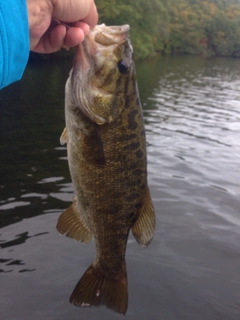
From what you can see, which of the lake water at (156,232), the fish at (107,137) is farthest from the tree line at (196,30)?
the fish at (107,137)

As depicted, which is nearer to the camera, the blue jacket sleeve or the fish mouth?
the blue jacket sleeve

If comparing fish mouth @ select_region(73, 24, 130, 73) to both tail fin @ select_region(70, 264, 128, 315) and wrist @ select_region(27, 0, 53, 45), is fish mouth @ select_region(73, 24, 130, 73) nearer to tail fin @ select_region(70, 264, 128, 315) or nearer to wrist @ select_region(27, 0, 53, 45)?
wrist @ select_region(27, 0, 53, 45)

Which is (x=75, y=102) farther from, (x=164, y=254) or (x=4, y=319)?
(x=164, y=254)

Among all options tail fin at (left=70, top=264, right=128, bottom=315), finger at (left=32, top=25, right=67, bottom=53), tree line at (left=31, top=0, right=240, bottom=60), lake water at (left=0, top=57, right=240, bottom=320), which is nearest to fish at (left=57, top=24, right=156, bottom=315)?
finger at (left=32, top=25, right=67, bottom=53)

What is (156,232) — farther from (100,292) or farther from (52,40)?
(52,40)

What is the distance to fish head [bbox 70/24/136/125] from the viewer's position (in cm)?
221

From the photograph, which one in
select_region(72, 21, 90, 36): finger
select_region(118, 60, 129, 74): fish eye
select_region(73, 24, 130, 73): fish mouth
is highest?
select_region(72, 21, 90, 36): finger

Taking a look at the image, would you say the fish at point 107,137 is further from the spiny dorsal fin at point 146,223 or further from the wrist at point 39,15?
the wrist at point 39,15

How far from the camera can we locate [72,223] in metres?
2.69

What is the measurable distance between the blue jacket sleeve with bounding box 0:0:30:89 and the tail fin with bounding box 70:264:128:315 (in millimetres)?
1600

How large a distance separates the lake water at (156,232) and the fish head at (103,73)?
314cm

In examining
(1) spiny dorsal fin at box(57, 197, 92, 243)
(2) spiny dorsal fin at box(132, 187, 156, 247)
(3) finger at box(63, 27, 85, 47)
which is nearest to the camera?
(3) finger at box(63, 27, 85, 47)

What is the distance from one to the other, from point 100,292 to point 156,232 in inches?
149

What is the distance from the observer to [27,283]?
16.3ft
